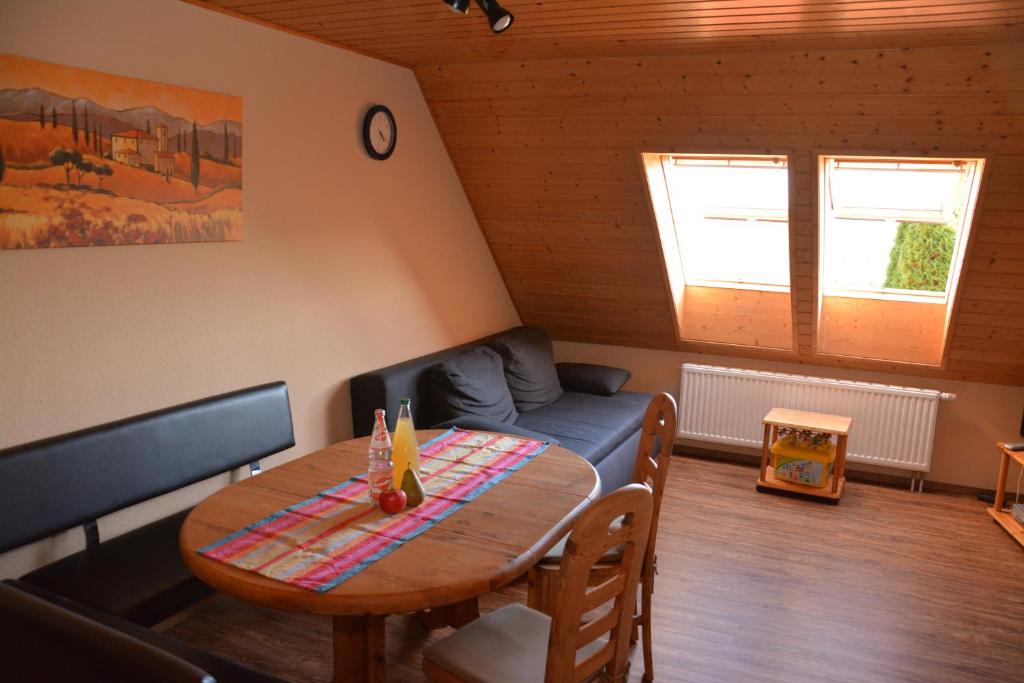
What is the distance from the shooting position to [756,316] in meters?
5.11

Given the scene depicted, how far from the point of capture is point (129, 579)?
2.48 metres

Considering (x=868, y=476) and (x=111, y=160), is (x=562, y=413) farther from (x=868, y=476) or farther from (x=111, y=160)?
(x=111, y=160)

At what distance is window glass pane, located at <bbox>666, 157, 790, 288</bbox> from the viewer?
4707mm

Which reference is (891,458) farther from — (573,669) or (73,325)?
(73,325)

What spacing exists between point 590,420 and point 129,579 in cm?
262

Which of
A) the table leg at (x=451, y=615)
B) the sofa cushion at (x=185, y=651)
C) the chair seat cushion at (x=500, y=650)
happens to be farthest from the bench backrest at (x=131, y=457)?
the chair seat cushion at (x=500, y=650)

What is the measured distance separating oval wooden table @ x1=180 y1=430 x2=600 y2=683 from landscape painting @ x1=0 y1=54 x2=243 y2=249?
1.01 meters

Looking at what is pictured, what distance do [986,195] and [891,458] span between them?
1727 millimetres

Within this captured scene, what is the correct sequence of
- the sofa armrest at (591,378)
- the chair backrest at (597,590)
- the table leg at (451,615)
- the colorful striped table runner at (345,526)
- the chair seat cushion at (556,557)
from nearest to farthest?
the chair backrest at (597,590) → the colorful striped table runner at (345,526) → the chair seat cushion at (556,557) → the table leg at (451,615) → the sofa armrest at (591,378)

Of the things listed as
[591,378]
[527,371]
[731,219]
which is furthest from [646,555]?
[731,219]

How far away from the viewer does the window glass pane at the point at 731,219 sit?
4707mm

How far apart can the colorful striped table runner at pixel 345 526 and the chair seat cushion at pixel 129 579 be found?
1.81 ft

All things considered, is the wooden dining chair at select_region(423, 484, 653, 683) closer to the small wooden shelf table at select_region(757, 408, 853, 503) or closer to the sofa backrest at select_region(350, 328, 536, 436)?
the sofa backrest at select_region(350, 328, 536, 436)

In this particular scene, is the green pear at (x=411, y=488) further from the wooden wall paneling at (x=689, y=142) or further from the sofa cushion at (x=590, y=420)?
the wooden wall paneling at (x=689, y=142)
